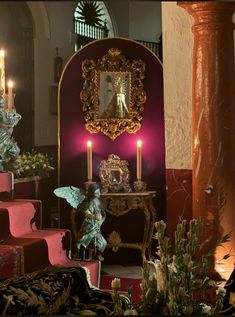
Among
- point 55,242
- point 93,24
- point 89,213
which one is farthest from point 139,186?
point 55,242

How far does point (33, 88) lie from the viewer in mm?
4191

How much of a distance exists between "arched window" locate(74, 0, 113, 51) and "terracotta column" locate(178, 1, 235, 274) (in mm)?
693

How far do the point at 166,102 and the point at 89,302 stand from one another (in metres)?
2.29

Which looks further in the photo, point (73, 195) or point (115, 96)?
point (115, 96)

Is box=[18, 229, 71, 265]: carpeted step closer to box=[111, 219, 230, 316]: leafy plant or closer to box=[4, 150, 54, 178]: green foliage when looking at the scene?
box=[4, 150, 54, 178]: green foliage

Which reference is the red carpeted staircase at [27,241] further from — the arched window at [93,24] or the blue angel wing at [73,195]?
the arched window at [93,24]

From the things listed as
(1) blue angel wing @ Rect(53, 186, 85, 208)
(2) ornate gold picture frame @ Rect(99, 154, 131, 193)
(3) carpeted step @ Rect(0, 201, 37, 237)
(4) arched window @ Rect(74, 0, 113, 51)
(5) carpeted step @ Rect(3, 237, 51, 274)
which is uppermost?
(4) arched window @ Rect(74, 0, 113, 51)

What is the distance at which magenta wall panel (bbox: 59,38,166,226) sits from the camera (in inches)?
167

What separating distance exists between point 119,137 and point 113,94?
0.31 meters

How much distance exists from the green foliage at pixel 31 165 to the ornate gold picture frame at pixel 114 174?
14.8 inches

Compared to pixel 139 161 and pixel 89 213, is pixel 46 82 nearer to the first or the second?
pixel 139 161

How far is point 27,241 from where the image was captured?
2779 millimetres

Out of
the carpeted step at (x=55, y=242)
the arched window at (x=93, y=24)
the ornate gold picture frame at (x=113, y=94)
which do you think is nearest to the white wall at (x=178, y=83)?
the arched window at (x=93, y=24)

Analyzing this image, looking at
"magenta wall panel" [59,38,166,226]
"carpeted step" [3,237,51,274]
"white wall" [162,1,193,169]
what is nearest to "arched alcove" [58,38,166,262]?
"magenta wall panel" [59,38,166,226]
